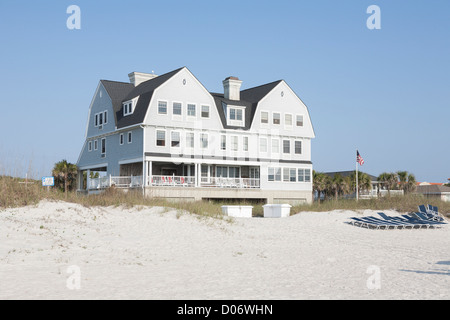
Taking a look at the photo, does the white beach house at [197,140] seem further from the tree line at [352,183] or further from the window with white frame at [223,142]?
the tree line at [352,183]

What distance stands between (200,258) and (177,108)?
27423mm

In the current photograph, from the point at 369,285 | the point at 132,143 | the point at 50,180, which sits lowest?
the point at 369,285

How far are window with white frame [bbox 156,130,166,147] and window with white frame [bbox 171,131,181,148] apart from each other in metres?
0.64

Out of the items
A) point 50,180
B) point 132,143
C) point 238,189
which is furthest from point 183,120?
point 50,180

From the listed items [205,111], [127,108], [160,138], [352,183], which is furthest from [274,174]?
[352,183]

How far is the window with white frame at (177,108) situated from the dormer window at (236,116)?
486cm

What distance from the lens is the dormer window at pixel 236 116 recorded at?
1759 inches

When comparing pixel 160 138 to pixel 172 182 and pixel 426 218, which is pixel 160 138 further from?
pixel 426 218

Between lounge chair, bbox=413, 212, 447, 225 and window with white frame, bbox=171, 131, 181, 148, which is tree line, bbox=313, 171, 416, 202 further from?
lounge chair, bbox=413, 212, 447, 225
